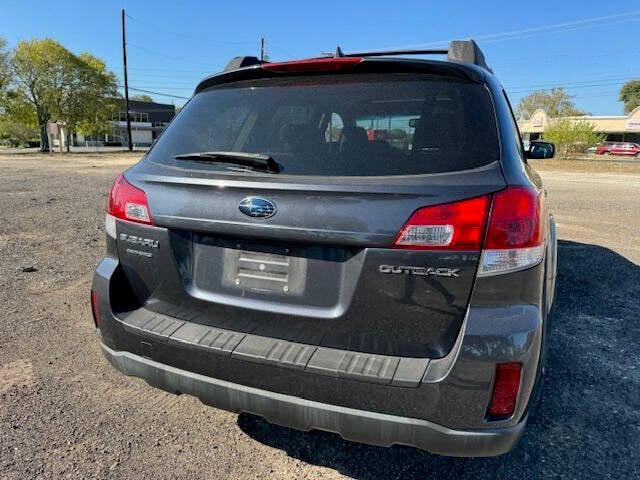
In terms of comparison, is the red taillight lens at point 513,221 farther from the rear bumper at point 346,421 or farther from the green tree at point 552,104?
the green tree at point 552,104

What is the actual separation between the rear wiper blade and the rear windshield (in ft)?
0.10

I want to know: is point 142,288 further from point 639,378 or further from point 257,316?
point 639,378

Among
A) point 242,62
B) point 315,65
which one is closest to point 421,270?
point 315,65

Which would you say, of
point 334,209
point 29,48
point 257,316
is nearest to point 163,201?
point 257,316

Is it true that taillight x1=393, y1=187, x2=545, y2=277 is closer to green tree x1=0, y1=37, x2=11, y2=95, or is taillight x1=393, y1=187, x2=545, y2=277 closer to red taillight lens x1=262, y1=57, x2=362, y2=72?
red taillight lens x1=262, y1=57, x2=362, y2=72

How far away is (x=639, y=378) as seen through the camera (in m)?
3.00

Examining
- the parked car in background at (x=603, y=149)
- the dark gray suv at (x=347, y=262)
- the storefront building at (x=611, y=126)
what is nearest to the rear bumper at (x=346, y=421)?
the dark gray suv at (x=347, y=262)

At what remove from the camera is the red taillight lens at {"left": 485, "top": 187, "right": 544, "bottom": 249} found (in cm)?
161

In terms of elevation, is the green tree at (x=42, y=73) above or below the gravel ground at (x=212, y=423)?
above

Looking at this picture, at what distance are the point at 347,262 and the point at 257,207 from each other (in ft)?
1.36

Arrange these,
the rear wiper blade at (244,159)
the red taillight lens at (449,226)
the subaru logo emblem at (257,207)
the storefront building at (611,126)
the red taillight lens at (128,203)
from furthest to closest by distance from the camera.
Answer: the storefront building at (611,126), the red taillight lens at (128,203), the rear wiper blade at (244,159), the subaru logo emblem at (257,207), the red taillight lens at (449,226)

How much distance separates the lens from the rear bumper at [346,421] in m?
1.64

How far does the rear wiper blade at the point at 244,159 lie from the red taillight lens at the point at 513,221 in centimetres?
85

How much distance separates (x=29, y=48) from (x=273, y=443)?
179 ft
